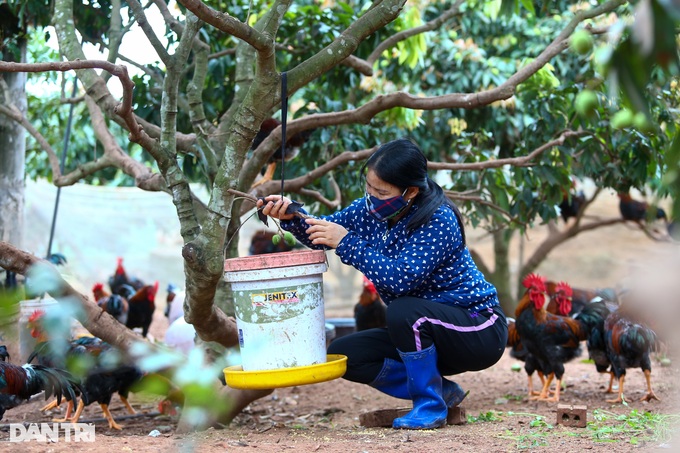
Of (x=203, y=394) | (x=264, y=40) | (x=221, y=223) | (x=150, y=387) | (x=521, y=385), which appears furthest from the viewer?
(x=521, y=385)

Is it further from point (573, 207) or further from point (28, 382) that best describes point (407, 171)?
point (573, 207)

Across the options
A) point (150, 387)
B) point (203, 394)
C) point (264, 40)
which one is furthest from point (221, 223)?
point (203, 394)

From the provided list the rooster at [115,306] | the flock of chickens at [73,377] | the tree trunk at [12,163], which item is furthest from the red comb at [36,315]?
the rooster at [115,306]

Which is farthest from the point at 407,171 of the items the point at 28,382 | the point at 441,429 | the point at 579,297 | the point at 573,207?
the point at 573,207

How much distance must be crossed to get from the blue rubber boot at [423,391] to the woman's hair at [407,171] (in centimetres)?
54

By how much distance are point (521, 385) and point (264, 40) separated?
342 cm

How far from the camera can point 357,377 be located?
3338 millimetres

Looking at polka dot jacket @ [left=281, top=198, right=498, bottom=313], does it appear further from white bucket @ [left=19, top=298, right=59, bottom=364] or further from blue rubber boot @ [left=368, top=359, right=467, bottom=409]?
white bucket @ [left=19, top=298, right=59, bottom=364]

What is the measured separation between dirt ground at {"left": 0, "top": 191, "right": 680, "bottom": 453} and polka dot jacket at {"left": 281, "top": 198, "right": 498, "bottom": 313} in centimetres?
57

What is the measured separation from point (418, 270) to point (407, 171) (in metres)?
0.40

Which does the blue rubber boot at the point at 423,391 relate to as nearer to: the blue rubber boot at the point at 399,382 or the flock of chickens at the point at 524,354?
the blue rubber boot at the point at 399,382

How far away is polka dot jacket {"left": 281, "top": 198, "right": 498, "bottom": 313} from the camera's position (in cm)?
296

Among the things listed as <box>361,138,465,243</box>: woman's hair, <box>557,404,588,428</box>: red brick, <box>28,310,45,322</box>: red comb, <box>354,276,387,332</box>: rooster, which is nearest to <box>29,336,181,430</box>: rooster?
<box>28,310,45,322</box>: red comb

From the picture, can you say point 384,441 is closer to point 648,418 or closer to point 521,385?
point 648,418
